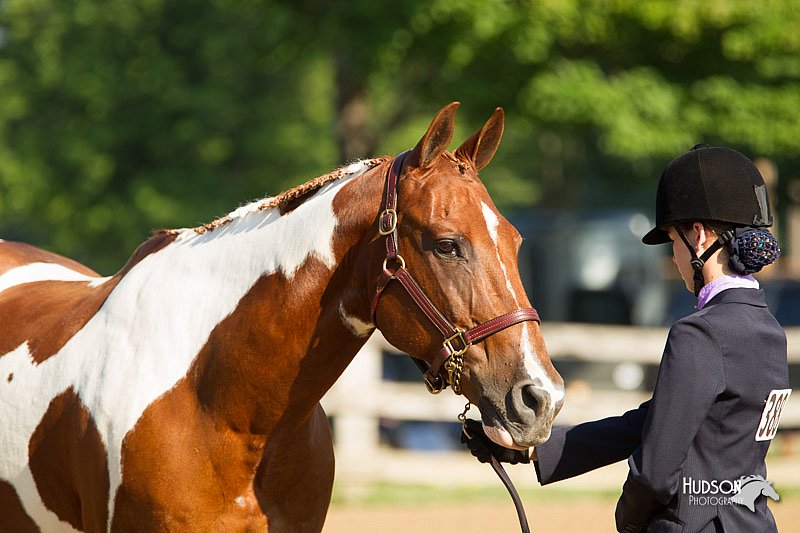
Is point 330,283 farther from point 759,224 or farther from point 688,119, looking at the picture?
point 688,119

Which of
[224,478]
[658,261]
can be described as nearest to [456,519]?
[224,478]

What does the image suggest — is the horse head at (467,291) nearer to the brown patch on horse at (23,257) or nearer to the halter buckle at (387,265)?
the halter buckle at (387,265)

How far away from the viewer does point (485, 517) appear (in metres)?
7.61

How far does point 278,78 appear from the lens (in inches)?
707

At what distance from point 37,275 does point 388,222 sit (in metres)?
2.01

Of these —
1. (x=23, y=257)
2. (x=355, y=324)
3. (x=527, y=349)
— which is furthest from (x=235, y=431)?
(x=23, y=257)

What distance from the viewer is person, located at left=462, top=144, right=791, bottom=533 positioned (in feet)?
8.12

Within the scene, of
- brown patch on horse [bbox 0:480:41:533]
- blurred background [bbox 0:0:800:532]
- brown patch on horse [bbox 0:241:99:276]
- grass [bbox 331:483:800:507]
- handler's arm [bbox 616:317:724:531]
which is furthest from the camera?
blurred background [bbox 0:0:800:532]

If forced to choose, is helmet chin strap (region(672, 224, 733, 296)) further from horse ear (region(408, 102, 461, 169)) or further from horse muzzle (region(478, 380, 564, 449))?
horse ear (region(408, 102, 461, 169))

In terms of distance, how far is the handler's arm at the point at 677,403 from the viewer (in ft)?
8.04

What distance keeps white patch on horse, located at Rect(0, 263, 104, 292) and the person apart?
2.49 m

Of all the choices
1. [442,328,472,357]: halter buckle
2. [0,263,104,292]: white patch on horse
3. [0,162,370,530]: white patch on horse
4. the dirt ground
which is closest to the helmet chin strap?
[442,328,472,357]: halter buckle

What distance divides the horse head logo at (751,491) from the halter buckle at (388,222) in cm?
117

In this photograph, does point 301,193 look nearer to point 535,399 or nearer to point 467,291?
point 467,291
